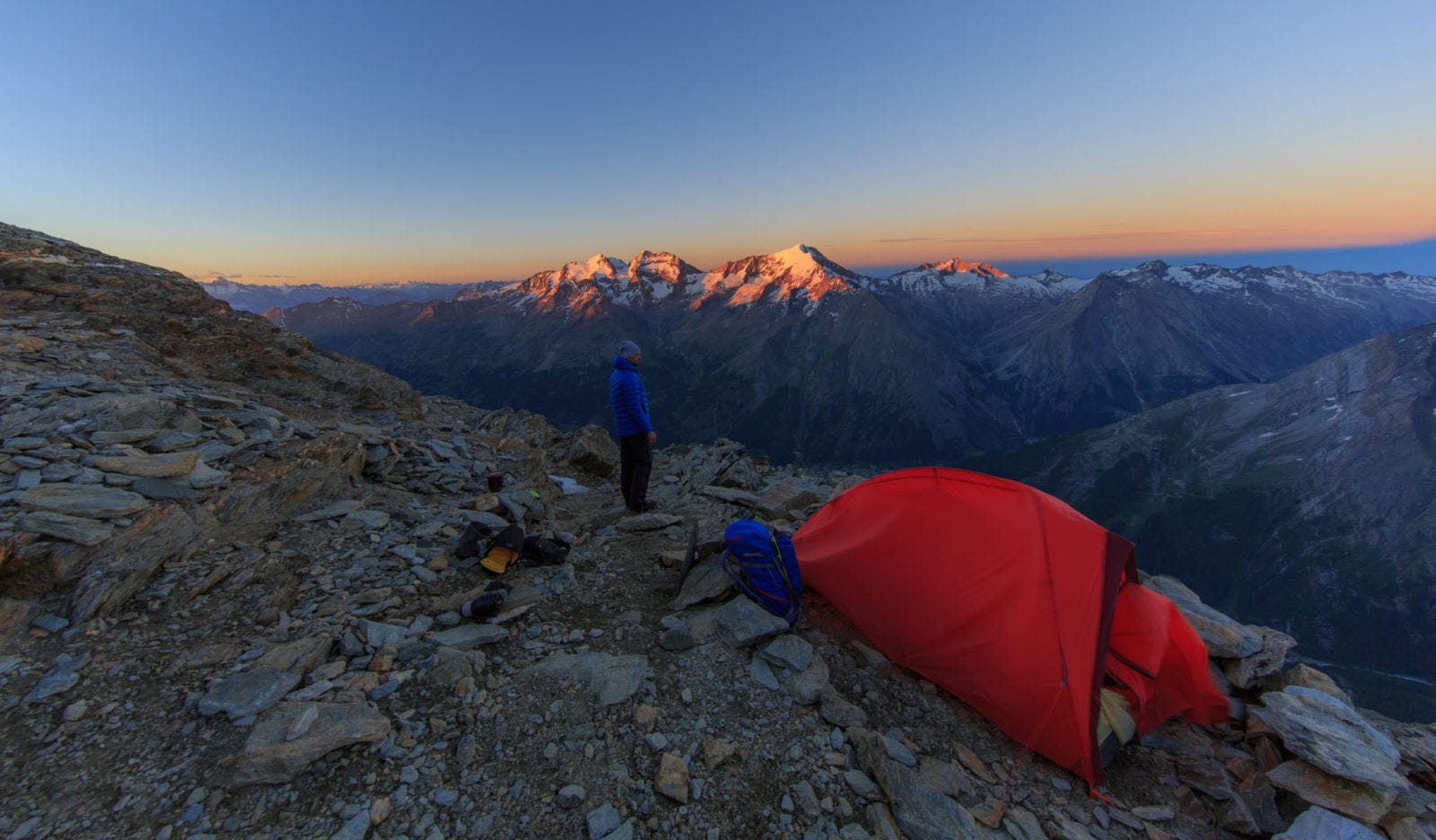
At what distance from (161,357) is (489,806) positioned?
17413 mm

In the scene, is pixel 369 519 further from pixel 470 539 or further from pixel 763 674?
pixel 763 674

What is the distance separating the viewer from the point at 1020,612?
7.38 m

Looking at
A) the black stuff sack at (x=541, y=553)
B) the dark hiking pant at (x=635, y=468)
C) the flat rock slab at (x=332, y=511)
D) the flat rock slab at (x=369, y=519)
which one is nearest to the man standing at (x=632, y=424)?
the dark hiking pant at (x=635, y=468)

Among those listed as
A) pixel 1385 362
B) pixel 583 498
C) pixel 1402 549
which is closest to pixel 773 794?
pixel 583 498

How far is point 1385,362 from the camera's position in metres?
158

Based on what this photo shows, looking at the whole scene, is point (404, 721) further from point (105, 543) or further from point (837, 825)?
point (105, 543)

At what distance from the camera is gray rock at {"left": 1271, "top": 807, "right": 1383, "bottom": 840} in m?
5.36

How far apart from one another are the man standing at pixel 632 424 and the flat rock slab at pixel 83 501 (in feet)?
24.2

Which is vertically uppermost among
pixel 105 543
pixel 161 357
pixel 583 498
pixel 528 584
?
pixel 161 357

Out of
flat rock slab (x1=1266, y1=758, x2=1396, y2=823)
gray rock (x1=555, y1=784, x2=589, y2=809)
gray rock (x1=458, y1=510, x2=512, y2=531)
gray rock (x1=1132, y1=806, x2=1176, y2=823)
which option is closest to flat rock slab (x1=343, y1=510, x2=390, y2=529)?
gray rock (x1=458, y1=510, x2=512, y2=531)

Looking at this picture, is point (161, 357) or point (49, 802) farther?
point (161, 357)

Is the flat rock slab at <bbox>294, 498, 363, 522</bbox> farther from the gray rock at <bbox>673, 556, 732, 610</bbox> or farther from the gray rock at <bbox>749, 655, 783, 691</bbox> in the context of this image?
the gray rock at <bbox>749, 655, 783, 691</bbox>

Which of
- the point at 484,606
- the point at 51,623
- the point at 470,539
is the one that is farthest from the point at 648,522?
the point at 51,623

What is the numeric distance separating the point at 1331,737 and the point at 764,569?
7093mm
